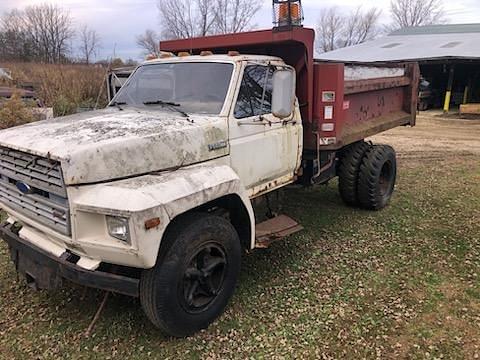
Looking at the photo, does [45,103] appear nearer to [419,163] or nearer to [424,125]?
[419,163]

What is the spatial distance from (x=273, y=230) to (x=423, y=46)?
23.5m

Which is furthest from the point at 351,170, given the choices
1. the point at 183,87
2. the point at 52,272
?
the point at 52,272

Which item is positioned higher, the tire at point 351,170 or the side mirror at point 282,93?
the side mirror at point 282,93

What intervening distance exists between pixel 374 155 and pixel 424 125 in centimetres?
1195

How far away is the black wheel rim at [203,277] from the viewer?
330cm

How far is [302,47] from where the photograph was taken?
15.3 feet

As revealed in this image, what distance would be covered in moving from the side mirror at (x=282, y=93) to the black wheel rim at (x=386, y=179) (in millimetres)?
3150

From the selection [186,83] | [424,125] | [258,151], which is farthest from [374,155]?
[424,125]

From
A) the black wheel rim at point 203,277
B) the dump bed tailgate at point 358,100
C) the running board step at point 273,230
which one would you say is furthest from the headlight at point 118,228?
the dump bed tailgate at point 358,100

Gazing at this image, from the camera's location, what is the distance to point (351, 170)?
6.03m

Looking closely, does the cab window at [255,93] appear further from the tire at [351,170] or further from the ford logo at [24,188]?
the tire at [351,170]

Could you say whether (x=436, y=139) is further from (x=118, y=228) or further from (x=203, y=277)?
(x=118, y=228)

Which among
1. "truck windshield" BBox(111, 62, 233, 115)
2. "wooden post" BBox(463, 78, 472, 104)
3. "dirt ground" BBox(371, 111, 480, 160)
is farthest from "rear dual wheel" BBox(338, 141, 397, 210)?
"wooden post" BBox(463, 78, 472, 104)

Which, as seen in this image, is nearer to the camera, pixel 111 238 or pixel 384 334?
pixel 111 238
